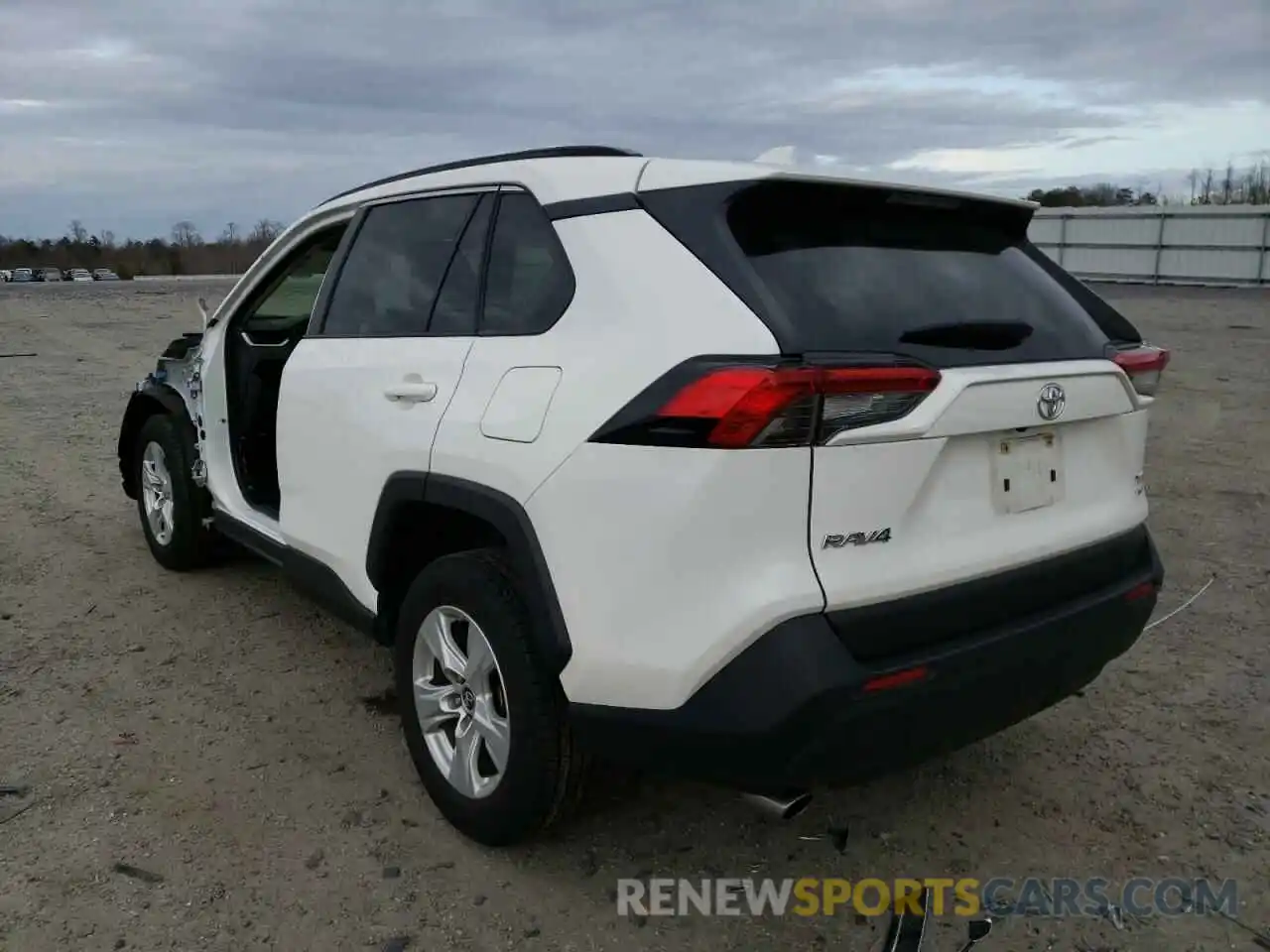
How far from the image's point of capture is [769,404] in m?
2.12

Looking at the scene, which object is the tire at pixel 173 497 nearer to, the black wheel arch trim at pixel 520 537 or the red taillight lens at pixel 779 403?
the black wheel arch trim at pixel 520 537

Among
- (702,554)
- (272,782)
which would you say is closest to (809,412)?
(702,554)

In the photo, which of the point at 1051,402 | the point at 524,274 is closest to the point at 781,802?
the point at 1051,402

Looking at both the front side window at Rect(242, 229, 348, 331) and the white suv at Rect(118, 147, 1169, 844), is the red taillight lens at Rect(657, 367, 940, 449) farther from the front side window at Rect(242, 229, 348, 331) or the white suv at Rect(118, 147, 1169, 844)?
the front side window at Rect(242, 229, 348, 331)

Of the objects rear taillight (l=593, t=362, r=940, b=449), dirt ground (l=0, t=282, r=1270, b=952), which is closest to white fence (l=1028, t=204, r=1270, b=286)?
dirt ground (l=0, t=282, r=1270, b=952)

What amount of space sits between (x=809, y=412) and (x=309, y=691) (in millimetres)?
2629

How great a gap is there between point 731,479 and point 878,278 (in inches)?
27.1

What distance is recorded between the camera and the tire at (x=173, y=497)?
494 centimetres

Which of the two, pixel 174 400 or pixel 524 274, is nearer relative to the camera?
pixel 524 274

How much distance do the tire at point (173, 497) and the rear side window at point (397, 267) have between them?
66.9 inches

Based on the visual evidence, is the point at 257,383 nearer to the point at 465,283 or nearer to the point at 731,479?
the point at 465,283

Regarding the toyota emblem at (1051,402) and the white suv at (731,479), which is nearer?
the white suv at (731,479)

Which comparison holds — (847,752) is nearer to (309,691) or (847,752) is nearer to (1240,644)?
(309,691)

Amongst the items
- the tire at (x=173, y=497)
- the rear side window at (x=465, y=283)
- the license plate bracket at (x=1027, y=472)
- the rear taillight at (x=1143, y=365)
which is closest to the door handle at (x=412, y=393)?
the rear side window at (x=465, y=283)
